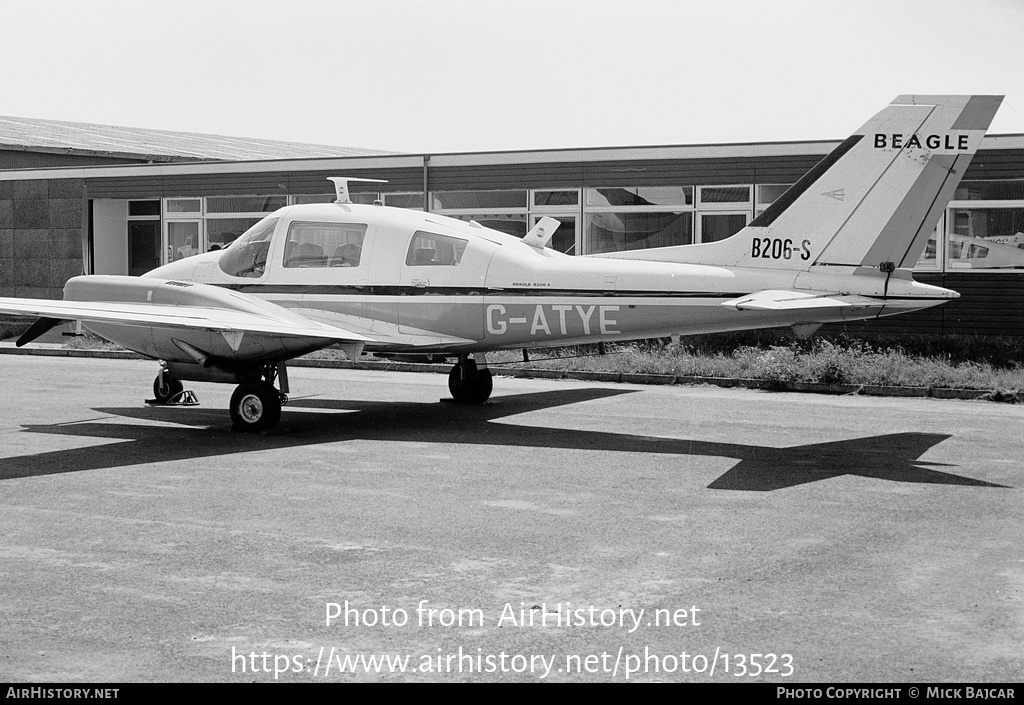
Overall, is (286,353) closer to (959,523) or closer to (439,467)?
(439,467)

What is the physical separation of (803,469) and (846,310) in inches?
75.6

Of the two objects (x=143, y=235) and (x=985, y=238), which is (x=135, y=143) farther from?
(x=985, y=238)

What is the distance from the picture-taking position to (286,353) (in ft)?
42.2

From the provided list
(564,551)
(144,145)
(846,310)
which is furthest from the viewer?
(144,145)

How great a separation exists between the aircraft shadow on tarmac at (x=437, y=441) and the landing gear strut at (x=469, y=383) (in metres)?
0.24

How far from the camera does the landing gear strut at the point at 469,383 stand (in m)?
15.3

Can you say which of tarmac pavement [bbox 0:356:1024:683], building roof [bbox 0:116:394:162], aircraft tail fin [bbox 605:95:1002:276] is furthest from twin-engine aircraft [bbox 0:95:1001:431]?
building roof [bbox 0:116:394:162]

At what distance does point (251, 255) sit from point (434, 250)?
247cm

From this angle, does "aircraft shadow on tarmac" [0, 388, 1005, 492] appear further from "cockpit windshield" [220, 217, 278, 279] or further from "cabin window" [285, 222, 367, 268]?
"cabin window" [285, 222, 367, 268]

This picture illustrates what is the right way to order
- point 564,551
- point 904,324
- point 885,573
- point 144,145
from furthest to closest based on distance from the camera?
point 144,145, point 904,324, point 564,551, point 885,573

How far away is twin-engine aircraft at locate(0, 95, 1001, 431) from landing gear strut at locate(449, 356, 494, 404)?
0.02 m

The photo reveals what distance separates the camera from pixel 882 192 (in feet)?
38.2

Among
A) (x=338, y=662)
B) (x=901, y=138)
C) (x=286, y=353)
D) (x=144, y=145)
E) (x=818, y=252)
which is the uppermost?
(x=144, y=145)

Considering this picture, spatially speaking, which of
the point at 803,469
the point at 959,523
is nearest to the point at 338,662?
the point at 959,523
